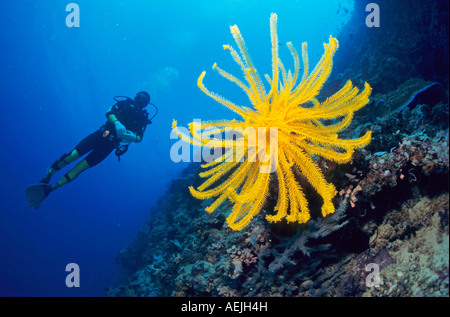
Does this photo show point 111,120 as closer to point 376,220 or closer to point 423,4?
point 376,220

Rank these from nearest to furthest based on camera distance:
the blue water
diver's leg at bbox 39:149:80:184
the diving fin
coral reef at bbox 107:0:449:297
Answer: coral reef at bbox 107:0:449:297 < diver's leg at bbox 39:149:80:184 < the diving fin < the blue water

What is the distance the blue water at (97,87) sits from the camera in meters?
45.1

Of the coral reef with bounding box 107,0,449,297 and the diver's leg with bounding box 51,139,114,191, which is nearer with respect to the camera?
the coral reef with bounding box 107,0,449,297

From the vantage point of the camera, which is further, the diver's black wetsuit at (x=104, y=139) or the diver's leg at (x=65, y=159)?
the diver's leg at (x=65, y=159)

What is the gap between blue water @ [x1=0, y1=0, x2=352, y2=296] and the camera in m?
45.1

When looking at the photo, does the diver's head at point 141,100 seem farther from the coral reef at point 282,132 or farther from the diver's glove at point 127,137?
the coral reef at point 282,132

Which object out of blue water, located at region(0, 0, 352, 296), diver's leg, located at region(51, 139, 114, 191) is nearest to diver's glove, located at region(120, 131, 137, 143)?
diver's leg, located at region(51, 139, 114, 191)

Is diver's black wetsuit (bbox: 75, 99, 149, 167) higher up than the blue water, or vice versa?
the blue water

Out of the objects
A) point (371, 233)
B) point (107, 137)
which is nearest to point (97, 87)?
point (107, 137)

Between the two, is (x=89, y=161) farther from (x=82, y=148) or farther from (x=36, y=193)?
(x=36, y=193)

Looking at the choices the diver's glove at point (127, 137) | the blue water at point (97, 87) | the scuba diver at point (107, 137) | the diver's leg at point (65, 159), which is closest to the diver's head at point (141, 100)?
the scuba diver at point (107, 137)

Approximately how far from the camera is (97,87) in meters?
76.9

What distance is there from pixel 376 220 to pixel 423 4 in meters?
6.10

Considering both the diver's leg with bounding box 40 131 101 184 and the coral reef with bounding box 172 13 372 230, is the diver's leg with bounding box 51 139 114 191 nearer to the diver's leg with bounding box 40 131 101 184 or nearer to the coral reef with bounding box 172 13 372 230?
the diver's leg with bounding box 40 131 101 184
